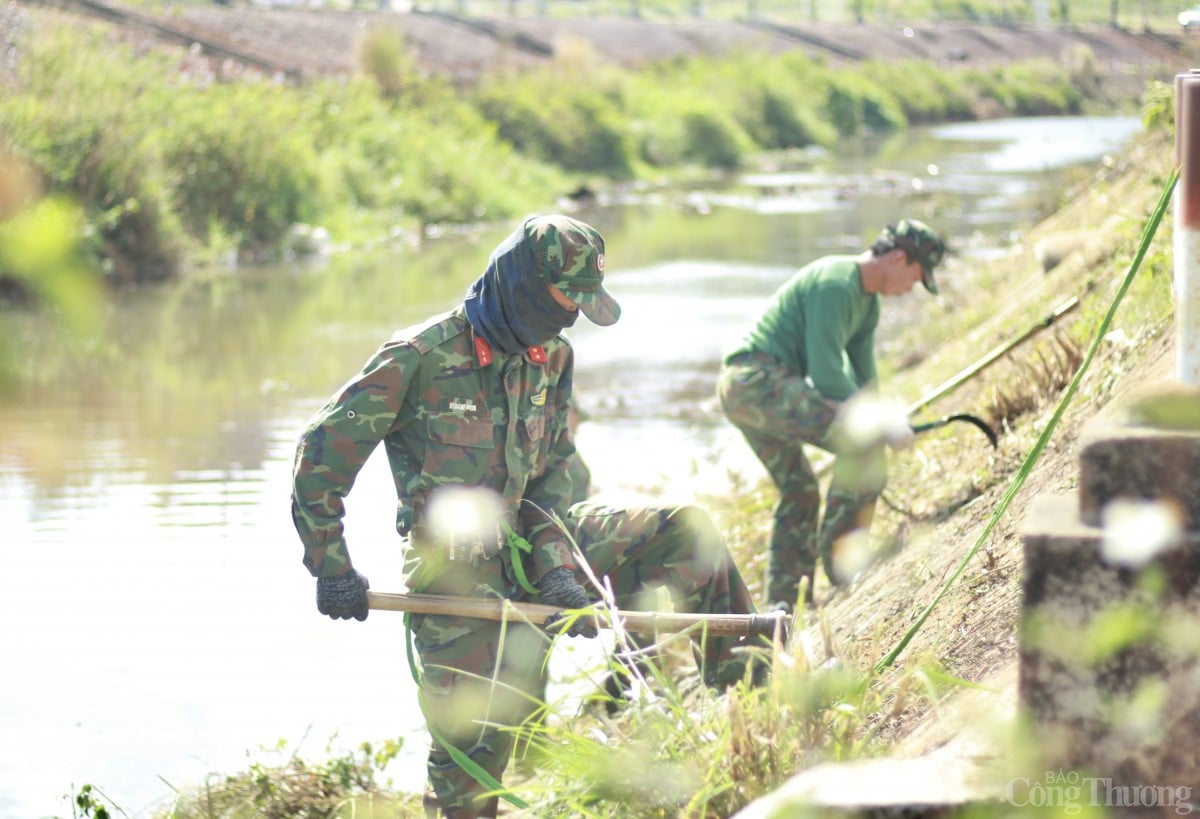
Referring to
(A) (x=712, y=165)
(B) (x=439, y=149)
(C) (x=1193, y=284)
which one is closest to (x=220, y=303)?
(B) (x=439, y=149)

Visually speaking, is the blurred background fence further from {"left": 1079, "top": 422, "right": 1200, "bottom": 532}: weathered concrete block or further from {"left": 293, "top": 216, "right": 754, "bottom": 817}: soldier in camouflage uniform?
{"left": 1079, "top": 422, "right": 1200, "bottom": 532}: weathered concrete block

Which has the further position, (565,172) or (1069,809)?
(565,172)

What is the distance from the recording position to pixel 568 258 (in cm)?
405

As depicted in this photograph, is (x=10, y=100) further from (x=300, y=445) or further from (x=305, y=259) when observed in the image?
(x=300, y=445)

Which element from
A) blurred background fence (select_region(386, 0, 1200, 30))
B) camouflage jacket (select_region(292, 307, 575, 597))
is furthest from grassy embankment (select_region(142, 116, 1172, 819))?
blurred background fence (select_region(386, 0, 1200, 30))

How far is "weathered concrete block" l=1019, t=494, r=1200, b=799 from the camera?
2.70m

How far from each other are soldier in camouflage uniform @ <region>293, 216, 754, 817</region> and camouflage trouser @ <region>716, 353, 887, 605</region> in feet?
5.64

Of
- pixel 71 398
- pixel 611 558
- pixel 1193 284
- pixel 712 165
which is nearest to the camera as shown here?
pixel 1193 284

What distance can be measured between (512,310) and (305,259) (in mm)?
15753

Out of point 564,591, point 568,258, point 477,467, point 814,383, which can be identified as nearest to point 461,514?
point 477,467

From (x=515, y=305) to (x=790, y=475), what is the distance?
8.01ft

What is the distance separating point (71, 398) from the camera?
11219 mm

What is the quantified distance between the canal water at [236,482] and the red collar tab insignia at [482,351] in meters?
0.90

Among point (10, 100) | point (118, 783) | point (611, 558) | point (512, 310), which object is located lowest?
point (118, 783)
